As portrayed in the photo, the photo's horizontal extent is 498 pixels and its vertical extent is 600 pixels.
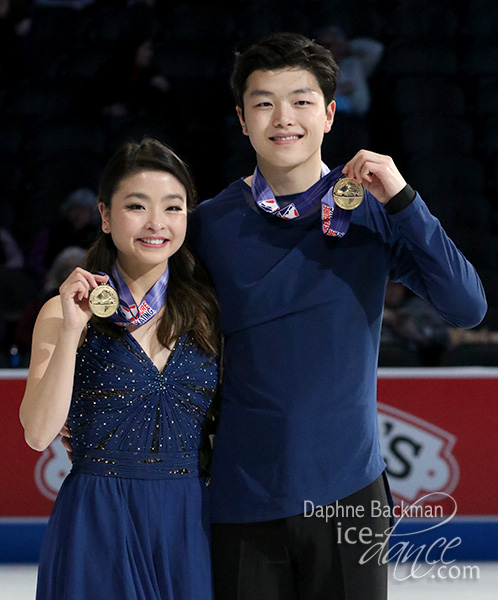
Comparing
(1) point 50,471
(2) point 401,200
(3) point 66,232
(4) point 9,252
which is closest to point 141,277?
(2) point 401,200

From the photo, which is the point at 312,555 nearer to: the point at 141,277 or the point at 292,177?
the point at 141,277

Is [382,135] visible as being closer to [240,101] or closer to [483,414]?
[483,414]

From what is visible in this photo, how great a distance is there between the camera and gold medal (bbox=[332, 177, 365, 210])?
7.54 feet

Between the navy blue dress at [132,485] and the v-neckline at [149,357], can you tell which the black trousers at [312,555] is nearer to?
the navy blue dress at [132,485]

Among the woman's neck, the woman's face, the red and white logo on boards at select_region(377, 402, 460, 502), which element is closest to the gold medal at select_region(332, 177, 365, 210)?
the woman's face

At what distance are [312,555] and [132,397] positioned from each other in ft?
2.03

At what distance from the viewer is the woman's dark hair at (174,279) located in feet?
8.09

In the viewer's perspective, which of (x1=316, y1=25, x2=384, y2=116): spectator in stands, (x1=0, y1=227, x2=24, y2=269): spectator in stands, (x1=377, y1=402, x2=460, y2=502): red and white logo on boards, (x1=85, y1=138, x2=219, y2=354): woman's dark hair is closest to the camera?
(x1=85, y1=138, x2=219, y2=354): woman's dark hair

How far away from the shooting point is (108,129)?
7.52 meters

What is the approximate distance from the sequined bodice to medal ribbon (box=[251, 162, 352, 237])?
46 centimetres

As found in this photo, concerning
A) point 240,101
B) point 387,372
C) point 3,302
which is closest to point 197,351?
point 240,101

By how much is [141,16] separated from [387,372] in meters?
4.57

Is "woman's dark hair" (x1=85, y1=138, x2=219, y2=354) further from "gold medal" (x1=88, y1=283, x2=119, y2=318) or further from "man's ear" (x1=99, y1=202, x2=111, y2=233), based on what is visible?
"gold medal" (x1=88, y1=283, x2=119, y2=318)

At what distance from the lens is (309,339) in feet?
7.64
